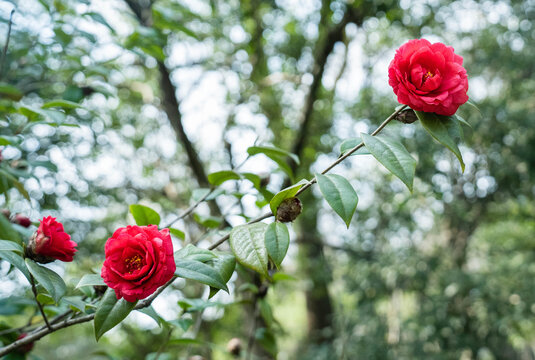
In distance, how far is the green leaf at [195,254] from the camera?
0.61m

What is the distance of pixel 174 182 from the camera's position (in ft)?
13.0

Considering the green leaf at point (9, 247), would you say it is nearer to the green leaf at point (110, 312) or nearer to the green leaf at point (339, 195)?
the green leaf at point (110, 312)

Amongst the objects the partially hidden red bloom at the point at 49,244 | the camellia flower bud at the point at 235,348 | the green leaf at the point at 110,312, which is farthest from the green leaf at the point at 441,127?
the camellia flower bud at the point at 235,348

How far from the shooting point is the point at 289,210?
2.02ft

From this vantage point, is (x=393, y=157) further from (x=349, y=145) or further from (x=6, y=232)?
(x=6, y=232)

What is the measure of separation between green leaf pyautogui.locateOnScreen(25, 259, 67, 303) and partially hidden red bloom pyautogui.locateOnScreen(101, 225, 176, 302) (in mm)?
83

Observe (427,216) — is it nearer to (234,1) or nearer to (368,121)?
(368,121)

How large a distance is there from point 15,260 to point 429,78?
626 millimetres

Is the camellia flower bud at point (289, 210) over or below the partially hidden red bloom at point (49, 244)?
below

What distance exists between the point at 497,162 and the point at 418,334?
4.35 feet

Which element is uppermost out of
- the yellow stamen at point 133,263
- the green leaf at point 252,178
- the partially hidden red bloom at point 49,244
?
the partially hidden red bloom at point 49,244

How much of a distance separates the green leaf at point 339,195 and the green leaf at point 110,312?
287 millimetres

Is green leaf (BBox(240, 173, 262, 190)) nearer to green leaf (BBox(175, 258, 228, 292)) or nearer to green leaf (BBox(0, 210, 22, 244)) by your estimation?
green leaf (BBox(175, 258, 228, 292))

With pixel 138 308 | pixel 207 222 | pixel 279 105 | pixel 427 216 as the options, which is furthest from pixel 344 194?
pixel 279 105
